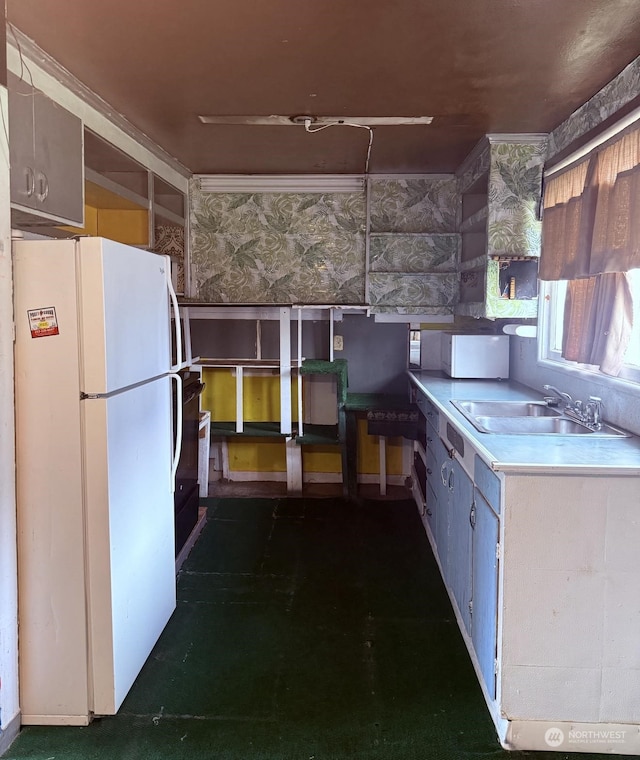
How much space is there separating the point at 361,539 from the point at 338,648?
1.09 meters

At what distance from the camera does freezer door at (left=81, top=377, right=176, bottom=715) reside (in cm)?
184

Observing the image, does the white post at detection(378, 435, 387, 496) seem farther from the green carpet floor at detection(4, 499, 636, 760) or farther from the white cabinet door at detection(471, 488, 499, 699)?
the white cabinet door at detection(471, 488, 499, 699)

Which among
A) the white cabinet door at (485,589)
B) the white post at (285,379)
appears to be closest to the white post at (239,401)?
the white post at (285,379)

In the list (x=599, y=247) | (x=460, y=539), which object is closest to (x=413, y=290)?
(x=599, y=247)

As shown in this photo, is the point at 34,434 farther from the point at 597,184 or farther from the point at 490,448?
the point at 597,184

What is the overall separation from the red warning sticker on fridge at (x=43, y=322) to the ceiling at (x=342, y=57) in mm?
968

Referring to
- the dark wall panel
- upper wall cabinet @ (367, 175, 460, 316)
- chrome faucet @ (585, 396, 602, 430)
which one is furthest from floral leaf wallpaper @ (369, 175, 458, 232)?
chrome faucet @ (585, 396, 602, 430)

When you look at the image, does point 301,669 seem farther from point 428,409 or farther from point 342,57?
point 342,57

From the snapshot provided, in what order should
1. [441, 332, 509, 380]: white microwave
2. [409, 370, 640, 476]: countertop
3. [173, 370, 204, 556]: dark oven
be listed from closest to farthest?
[409, 370, 640, 476]: countertop, [173, 370, 204, 556]: dark oven, [441, 332, 509, 380]: white microwave

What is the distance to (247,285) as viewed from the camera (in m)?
4.20

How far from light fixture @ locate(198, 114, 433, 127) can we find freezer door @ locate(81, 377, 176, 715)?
140cm

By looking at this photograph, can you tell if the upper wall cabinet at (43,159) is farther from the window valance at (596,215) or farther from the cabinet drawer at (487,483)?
the window valance at (596,215)

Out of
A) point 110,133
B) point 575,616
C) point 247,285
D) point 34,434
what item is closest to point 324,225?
point 247,285

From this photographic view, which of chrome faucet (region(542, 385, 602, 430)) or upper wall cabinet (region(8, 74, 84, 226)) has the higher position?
upper wall cabinet (region(8, 74, 84, 226))
